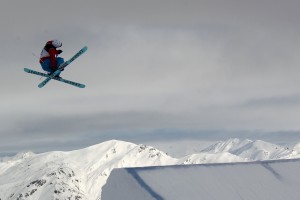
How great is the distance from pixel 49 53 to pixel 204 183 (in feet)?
55.7

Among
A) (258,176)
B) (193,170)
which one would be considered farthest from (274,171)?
(193,170)

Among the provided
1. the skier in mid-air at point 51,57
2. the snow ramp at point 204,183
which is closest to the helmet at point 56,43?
the skier in mid-air at point 51,57

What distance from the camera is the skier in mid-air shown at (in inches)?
1091

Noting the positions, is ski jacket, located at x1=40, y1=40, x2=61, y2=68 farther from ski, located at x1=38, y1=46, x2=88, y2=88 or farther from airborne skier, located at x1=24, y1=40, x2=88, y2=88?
ski, located at x1=38, y1=46, x2=88, y2=88

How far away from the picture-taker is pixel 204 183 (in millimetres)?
14570

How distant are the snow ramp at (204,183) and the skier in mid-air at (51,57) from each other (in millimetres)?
15526

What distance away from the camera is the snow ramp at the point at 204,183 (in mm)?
13297

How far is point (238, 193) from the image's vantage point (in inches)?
583

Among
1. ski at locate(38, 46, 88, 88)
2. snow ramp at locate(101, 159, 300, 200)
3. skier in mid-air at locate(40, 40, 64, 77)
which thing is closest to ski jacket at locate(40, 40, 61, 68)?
skier in mid-air at locate(40, 40, 64, 77)

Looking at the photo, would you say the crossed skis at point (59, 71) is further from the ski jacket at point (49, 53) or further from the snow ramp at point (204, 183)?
the snow ramp at point (204, 183)

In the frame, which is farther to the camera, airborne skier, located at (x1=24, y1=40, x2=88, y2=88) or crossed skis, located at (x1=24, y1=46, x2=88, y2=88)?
crossed skis, located at (x1=24, y1=46, x2=88, y2=88)

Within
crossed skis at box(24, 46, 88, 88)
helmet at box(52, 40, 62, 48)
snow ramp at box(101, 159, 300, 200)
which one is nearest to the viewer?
snow ramp at box(101, 159, 300, 200)

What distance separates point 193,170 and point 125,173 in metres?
2.85

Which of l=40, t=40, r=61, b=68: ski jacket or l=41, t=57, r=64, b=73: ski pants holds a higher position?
l=40, t=40, r=61, b=68: ski jacket
